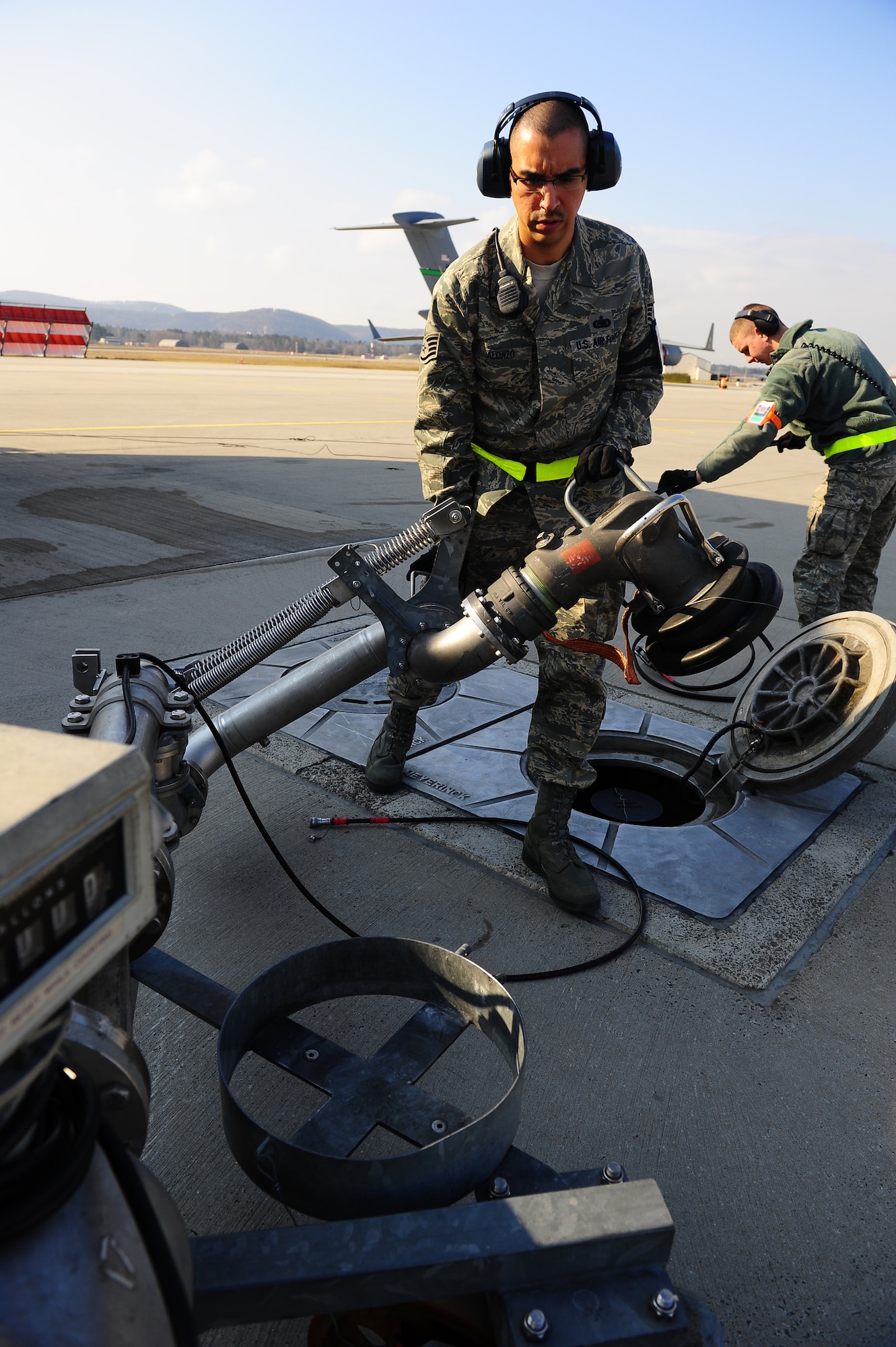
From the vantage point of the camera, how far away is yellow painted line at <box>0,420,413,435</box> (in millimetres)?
11195

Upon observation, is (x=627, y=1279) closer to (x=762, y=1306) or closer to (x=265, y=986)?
(x=762, y=1306)

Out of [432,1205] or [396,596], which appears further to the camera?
[396,596]

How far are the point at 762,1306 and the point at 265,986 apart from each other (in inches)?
40.0

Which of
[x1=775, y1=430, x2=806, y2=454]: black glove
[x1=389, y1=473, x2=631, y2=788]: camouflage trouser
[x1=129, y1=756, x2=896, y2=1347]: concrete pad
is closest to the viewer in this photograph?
[x1=129, y1=756, x2=896, y2=1347]: concrete pad

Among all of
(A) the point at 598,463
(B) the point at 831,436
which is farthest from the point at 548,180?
(B) the point at 831,436

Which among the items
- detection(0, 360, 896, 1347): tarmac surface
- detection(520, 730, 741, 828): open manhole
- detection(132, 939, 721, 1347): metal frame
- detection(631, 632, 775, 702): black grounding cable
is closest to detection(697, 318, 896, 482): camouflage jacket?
detection(631, 632, 775, 702): black grounding cable

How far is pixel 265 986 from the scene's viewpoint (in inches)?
63.8

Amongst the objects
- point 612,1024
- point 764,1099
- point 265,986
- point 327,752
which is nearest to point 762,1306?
point 764,1099

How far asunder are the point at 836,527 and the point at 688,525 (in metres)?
2.94

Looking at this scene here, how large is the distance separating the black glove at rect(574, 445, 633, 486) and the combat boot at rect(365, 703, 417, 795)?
1088 millimetres

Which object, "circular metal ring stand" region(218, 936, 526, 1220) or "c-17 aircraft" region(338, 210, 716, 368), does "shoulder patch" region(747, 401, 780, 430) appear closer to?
"circular metal ring stand" region(218, 936, 526, 1220)

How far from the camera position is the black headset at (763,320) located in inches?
189

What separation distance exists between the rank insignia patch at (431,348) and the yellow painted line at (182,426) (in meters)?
9.74

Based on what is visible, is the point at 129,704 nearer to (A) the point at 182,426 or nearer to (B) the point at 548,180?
(B) the point at 548,180
